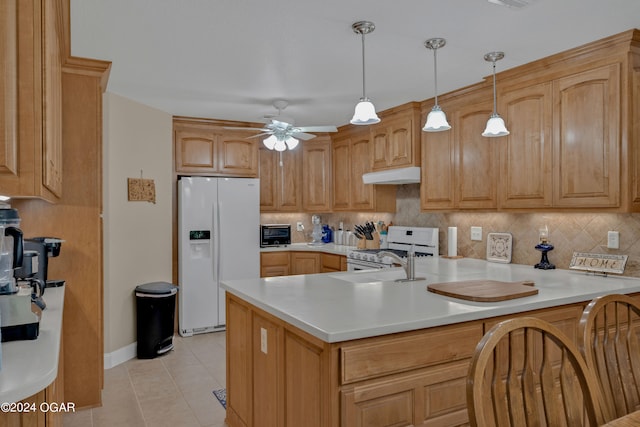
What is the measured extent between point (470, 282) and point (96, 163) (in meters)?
2.47

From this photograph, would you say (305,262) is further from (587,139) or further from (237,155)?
(587,139)

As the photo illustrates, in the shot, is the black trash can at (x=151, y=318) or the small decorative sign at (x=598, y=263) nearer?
the small decorative sign at (x=598, y=263)

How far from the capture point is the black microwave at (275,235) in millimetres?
5305

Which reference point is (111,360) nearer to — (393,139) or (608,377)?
(393,139)

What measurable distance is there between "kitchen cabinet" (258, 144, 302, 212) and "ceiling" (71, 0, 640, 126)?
1.69 metres

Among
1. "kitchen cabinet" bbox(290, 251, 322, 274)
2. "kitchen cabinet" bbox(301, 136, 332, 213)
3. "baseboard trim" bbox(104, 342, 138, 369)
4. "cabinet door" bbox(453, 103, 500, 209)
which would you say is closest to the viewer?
"cabinet door" bbox(453, 103, 500, 209)

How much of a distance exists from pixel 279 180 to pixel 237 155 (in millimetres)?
682

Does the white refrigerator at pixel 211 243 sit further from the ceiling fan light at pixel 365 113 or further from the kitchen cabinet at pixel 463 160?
the ceiling fan light at pixel 365 113

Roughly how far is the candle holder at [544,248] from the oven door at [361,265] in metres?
1.29

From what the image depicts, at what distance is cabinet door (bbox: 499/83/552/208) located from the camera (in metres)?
2.91

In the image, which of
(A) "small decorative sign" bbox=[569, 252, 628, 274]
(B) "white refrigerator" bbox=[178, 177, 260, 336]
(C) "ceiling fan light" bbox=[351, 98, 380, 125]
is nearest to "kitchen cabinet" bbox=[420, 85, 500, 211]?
(A) "small decorative sign" bbox=[569, 252, 628, 274]

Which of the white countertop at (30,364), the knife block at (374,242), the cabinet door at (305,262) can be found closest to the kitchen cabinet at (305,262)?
the cabinet door at (305,262)

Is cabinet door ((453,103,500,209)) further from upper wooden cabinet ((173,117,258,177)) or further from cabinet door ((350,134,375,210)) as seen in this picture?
upper wooden cabinet ((173,117,258,177))

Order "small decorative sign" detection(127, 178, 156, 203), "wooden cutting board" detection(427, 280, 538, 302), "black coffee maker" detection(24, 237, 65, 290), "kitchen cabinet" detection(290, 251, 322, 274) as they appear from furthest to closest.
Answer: "kitchen cabinet" detection(290, 251, 322, 274) → "small decorative sign" detection(127, 178, 156, 203) → "black coffee maker" detection(24, 237, 65, 290) → "wooden cutting board" detection(427, 280, 538, 302)
